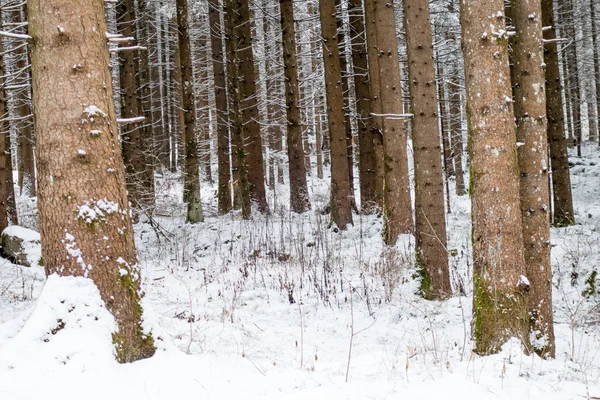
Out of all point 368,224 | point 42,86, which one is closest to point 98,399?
point 42,86

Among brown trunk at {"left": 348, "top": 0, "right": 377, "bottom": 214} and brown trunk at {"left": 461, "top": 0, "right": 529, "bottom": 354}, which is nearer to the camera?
brown trunk at {"left": 461, "top": 0, "right": 529, "bottom": 354}

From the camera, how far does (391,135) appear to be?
350 inches

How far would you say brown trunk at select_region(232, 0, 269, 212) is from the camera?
1338cm

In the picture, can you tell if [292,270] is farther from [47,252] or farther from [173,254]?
[47,252]

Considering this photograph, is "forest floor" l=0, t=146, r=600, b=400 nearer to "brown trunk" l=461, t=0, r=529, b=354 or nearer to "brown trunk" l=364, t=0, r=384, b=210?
"brown trunk" l=461, t=0, r=529, b=354

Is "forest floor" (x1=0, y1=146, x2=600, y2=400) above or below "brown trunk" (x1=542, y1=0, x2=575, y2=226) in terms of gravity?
below

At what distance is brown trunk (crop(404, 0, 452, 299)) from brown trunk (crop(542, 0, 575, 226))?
6.02 meters

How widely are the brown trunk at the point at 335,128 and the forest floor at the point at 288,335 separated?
173 centimetres

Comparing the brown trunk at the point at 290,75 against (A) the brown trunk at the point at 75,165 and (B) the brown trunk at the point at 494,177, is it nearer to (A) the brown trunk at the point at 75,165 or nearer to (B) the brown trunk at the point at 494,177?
(B) the brown trunk at the point at 494,177

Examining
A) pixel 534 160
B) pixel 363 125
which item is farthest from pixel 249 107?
pixel 534 160

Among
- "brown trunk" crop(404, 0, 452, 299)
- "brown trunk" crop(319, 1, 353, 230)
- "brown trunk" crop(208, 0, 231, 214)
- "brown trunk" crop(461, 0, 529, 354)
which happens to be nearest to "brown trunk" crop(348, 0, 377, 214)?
"brown trunk" crop(319, 1, 353, 230)

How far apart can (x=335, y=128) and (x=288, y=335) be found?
6.87m

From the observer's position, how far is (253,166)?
1388 centimetres

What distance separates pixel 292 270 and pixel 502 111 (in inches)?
172
